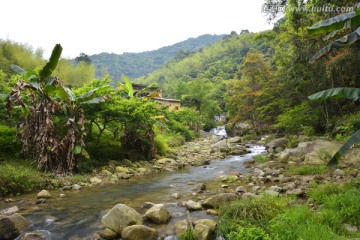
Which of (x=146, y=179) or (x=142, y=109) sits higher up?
(x=142, y=109)

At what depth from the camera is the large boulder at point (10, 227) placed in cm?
527

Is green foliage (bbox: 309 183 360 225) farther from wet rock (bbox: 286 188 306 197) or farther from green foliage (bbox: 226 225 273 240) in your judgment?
green foliage (bbox: 226 225 273 240)

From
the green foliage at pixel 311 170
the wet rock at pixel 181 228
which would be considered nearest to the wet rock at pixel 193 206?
the wet rock at pixel 181 228

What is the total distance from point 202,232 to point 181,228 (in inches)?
22.7

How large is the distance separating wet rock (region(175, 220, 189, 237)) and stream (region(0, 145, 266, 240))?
0.16 metres

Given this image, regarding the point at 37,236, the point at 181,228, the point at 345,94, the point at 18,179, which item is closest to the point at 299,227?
the point at 181,228

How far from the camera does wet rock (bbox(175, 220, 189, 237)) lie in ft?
17.4

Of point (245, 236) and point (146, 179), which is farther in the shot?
point (146, 179)

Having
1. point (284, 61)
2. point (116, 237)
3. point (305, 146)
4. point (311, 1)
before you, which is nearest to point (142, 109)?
point (116, 237)

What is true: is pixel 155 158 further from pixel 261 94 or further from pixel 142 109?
pixel 261 94

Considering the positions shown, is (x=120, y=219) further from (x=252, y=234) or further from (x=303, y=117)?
(x=303, y=117)

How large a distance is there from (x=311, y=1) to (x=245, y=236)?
529 inches

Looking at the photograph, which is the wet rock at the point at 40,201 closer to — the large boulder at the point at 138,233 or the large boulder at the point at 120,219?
the large boulder at the point at 120,219

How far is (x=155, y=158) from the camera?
51.1 feet
